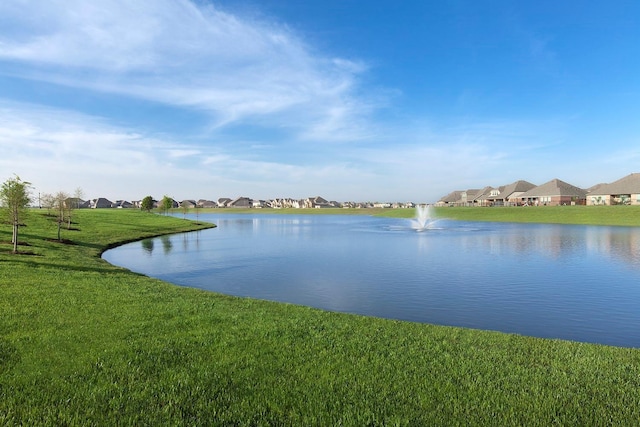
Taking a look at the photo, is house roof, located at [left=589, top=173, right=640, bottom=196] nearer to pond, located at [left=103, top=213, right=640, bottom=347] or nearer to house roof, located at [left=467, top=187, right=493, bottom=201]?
house roof, located at [left=467, top=187, right=493, bottom=201]

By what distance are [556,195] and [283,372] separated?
505ft

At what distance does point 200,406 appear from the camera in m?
6.65

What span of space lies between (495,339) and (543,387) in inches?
139

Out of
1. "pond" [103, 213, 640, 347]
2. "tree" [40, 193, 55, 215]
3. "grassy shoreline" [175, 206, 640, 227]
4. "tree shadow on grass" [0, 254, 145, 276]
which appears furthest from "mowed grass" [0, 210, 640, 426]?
"grassy shoreline" [175, 206, 640, 227]

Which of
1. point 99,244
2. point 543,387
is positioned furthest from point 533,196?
point 543,387

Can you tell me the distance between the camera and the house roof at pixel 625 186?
112 meters

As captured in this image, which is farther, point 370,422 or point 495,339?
point 495,339

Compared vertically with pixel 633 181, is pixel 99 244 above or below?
below

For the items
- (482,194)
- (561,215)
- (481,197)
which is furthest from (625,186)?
(482,194)

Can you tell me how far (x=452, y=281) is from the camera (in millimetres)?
24047

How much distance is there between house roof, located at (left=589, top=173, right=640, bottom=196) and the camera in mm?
112200

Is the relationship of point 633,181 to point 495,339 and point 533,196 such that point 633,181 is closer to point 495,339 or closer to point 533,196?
point 533,196

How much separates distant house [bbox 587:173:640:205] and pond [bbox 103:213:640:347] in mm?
89760

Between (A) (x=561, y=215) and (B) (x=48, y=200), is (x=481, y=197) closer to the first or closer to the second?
(A) (x=561, y=215)
